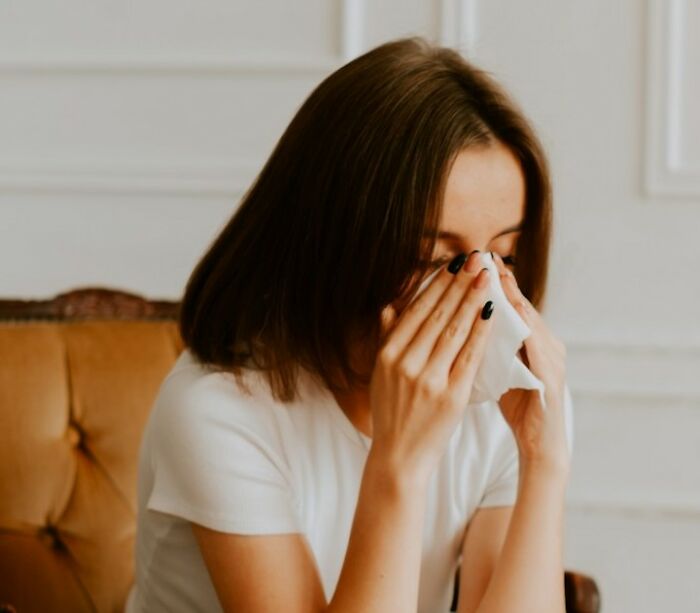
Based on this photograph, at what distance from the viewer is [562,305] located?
→ 185 cm

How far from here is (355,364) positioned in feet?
4.09

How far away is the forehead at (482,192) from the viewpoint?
1.13 metres

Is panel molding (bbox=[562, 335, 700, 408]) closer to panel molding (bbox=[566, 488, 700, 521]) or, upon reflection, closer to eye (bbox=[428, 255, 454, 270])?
panel molding (bbox=[566, 488, 700, 521])

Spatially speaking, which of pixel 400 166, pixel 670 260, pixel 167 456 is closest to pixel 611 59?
pixel 670 260

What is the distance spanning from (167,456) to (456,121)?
44 centimetres

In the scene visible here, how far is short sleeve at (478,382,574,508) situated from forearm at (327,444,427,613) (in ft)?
0.80

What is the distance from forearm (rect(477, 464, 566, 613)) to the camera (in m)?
1.23

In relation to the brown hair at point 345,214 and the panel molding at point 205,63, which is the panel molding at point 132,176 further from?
the brown hair at point 345,214

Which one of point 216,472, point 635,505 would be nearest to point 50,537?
point 216,472

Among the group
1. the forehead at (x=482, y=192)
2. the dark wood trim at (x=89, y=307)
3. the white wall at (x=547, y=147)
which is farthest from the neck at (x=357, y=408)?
the white wall at (x=547, y=147)

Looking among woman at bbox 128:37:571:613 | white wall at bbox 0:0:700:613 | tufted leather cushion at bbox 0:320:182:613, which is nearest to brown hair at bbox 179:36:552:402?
woman at bbox 128:37:571:613

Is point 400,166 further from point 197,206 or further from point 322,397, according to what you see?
point 197,206

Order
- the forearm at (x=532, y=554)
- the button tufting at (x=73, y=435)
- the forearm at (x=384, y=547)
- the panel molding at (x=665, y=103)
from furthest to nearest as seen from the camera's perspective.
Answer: the panel molding at (x=665, y=103) < the button tufting at (x=73, y=435) < the forearm at (x=532, y=554) < the forearm at (x=384, y=547)

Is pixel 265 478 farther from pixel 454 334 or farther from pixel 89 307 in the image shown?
pixel 89 307
